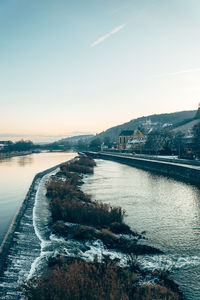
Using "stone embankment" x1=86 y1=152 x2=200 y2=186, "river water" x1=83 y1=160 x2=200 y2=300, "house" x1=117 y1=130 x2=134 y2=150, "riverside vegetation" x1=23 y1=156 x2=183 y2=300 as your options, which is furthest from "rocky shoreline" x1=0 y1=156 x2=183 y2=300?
"house" x1=117 y1=130 x2=134 y2=150

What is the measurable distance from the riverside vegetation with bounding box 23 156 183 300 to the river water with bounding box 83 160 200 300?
0.72 metres

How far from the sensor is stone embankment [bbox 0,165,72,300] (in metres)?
8.33

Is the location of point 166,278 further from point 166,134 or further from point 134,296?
point 166,134

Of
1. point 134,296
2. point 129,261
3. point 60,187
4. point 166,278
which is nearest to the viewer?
point 134,296

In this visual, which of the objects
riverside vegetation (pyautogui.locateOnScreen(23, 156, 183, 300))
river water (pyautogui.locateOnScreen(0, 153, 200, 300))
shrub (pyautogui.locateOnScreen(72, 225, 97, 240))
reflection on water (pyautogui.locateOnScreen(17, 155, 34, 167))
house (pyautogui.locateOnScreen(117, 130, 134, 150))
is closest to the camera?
riverside vegetation (pyautogui.locateOnScreen(23, 156, 183, 300))

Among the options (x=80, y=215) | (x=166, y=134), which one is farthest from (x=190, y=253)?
(x=166, y=134)

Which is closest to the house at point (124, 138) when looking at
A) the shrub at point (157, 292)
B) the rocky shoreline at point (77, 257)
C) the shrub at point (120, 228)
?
the rocky shoreline at point (77, 257)

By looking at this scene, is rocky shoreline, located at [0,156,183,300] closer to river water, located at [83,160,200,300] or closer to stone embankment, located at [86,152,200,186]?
river water, located at [83,160,200,300]

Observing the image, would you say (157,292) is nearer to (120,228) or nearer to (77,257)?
(77,257)

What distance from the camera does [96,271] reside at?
8.41 meters

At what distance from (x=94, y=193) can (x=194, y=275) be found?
1747 centimetres

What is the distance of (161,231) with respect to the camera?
49.2 feet

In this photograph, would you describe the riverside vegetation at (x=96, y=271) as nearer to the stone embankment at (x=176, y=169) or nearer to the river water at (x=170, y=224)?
the river water at (x=170, y=224)

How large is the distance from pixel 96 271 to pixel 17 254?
4434 millimetres
